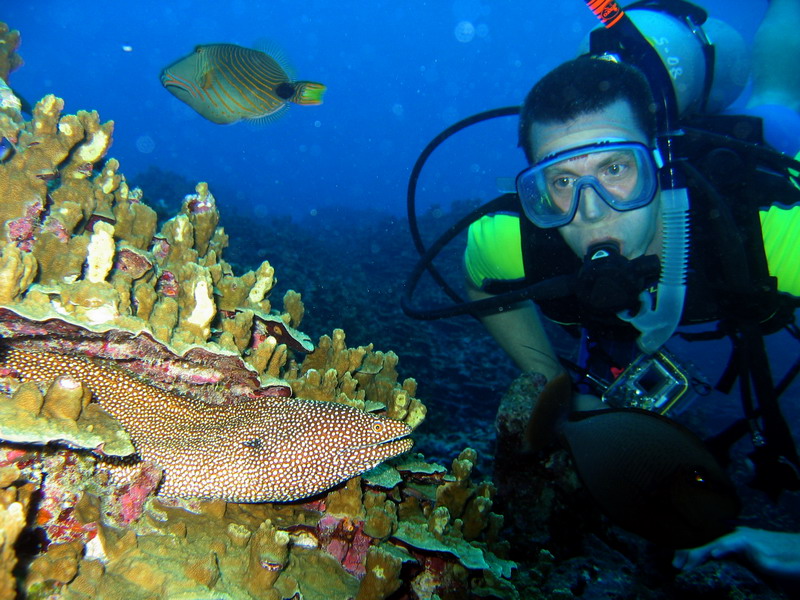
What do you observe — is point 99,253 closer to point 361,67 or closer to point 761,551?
point 761,551

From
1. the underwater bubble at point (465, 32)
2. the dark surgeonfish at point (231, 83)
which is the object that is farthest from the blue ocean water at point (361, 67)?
the dark surgeonfish at point (231, 83)

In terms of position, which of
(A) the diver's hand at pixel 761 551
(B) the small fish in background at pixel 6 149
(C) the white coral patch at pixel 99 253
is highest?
(B) the small fish in background at pixel 6 149

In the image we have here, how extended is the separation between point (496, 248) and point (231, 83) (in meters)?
2.86

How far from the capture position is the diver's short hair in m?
3.06

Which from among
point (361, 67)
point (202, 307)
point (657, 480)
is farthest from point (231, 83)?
point (361, 67)

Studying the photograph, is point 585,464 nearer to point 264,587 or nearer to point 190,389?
point 264,587

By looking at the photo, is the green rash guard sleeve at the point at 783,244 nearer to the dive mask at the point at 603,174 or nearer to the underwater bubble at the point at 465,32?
the dive mask at the point at 603,174

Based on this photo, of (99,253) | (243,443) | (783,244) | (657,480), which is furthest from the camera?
(783,244)

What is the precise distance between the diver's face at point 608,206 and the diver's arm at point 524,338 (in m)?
1.30

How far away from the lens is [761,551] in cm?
262

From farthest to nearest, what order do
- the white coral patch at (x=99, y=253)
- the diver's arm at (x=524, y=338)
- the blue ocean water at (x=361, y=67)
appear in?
the blue ocean water at (x=361, y=67), the diver's arm at (x=524, y=338), the white coral patch at (x=99, y=253)

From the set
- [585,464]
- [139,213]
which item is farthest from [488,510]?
[139,213]

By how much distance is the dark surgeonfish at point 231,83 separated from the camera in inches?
131

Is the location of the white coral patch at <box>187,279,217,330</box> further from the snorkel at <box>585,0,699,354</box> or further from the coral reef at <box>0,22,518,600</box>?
the snorkel at <box>585,0,699,354</box>
